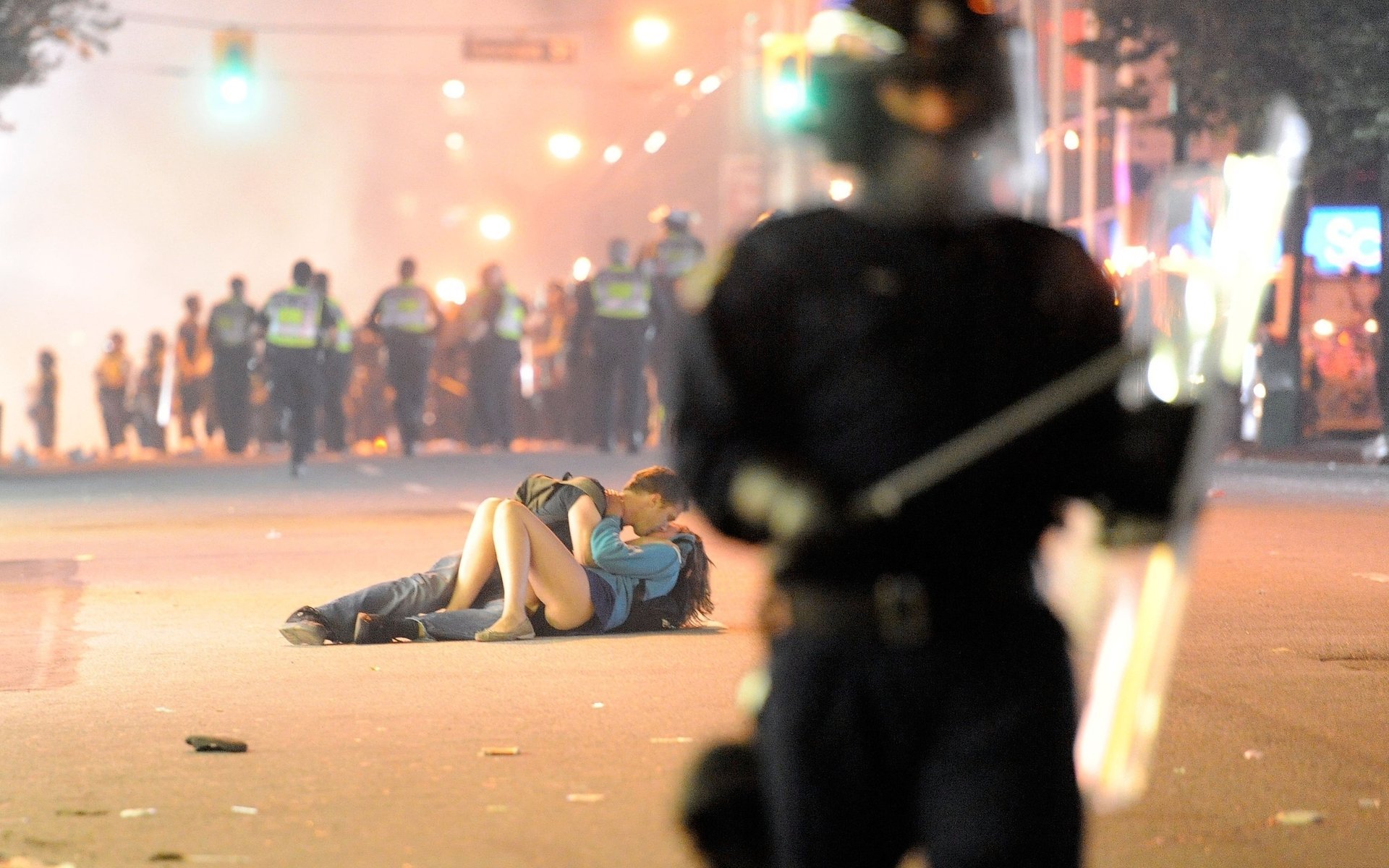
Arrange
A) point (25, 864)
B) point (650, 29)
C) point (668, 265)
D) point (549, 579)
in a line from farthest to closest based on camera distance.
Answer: point (650, 29) < point (668, 265) < point (549, 579) < point (25, 864)

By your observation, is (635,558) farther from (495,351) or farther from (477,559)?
(495,351)

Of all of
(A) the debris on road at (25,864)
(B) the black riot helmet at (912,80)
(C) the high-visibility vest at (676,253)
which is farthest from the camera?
(C) the high-visibility vest at (676,253)

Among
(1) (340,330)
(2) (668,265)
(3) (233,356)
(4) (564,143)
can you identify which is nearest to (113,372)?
(3) (233,356)

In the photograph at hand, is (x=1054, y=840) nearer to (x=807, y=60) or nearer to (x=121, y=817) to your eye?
(x=807, y=60)

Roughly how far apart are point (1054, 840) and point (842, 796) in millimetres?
268

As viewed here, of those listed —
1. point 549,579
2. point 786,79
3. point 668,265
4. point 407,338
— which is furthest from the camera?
point 407,338

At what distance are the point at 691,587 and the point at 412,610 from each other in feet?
3.77

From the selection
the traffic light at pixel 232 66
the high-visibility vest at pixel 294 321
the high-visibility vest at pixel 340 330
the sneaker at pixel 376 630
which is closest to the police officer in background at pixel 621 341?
the high-visibility vest at pixel 340 330

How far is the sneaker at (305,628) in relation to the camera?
29.9ft

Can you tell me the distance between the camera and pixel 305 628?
909 cm

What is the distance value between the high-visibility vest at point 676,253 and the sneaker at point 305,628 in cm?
1420

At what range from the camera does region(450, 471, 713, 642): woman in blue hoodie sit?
901cm

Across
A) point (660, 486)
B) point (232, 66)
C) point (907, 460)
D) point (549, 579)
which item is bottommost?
point (549, 579)

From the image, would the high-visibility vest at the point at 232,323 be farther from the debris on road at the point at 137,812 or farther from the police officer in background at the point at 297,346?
the debris on road at the point at 137,812
